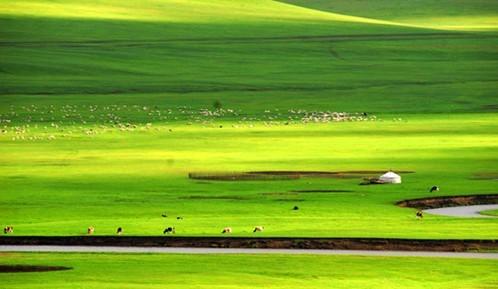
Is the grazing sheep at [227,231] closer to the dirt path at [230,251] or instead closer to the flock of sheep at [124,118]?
the dirt path at [230,251]

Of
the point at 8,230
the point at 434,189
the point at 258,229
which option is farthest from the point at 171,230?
the point at 434,189

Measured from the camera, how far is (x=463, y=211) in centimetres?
4641

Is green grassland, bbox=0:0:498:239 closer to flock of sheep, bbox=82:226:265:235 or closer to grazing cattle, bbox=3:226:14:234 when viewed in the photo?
flock of sheep, bbox=82:226:265:235

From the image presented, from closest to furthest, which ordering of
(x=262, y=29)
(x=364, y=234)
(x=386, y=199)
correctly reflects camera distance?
(x=364, y=234) < (x=386, y=199) < (x=262, y=29)

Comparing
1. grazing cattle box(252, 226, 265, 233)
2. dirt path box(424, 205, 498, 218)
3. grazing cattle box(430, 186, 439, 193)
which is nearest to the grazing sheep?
grazing cattle box(252, 226, 265, 233)

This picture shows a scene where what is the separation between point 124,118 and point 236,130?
9.12 metres

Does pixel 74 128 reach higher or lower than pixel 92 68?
lower

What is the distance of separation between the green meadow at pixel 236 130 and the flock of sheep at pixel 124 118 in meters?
0.20

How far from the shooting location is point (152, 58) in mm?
118250

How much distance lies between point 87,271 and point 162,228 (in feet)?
22.4

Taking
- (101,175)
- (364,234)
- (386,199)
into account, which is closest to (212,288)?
(364,234)

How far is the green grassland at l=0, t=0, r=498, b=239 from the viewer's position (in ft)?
149

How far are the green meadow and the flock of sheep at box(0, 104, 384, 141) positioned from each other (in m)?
0.20

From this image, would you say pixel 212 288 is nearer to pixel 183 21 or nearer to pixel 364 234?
pixel 364 234
